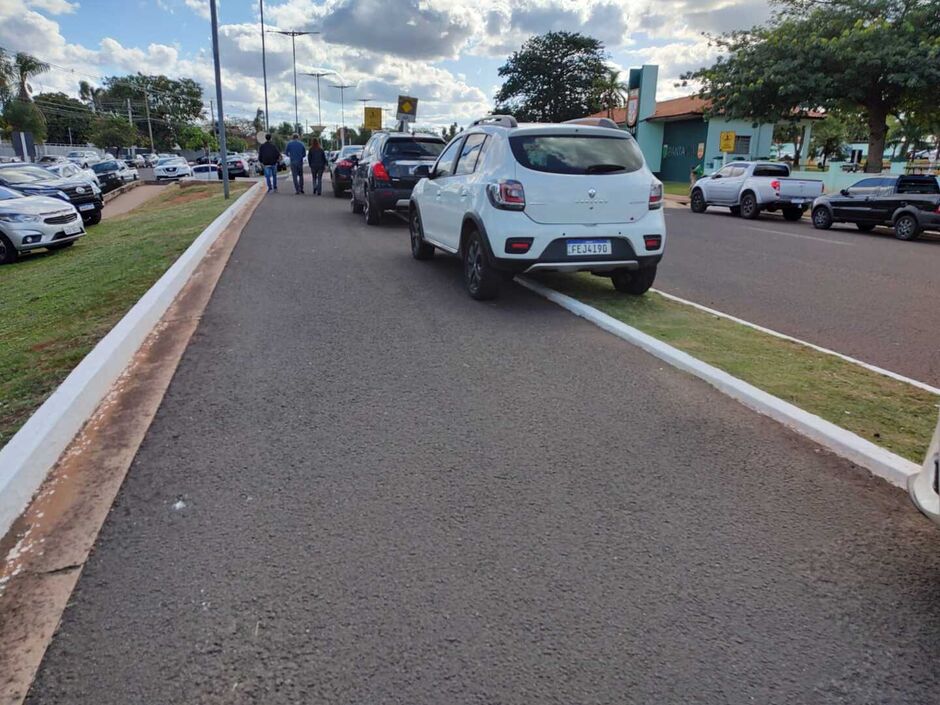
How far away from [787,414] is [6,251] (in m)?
14.3

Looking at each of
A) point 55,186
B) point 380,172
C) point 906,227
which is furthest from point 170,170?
point 906,227

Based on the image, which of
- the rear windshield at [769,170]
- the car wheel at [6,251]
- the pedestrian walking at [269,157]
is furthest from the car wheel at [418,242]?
the rear windshield at [769,170]

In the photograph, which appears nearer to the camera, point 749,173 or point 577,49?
point 749,173

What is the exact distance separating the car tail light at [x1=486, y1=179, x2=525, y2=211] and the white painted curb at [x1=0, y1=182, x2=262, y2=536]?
11.0 ft

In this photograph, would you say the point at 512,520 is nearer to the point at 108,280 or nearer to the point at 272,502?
the point at 272,502

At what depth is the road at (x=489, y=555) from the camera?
91.5 inches

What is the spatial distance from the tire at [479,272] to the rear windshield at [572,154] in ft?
2.99

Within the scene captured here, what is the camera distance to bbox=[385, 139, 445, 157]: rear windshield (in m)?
14.6

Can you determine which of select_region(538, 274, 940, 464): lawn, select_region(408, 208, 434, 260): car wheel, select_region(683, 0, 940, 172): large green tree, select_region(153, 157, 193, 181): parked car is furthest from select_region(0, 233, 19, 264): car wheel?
select_region(153, 157, 193, 181): parked car

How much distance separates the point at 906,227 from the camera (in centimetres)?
1636

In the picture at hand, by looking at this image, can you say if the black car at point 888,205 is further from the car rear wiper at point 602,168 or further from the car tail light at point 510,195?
the car tail light at point 510,195

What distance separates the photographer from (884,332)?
6988 mm

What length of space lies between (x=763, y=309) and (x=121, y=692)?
7.35 meters

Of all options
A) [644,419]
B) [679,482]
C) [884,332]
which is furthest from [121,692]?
[884,332]
